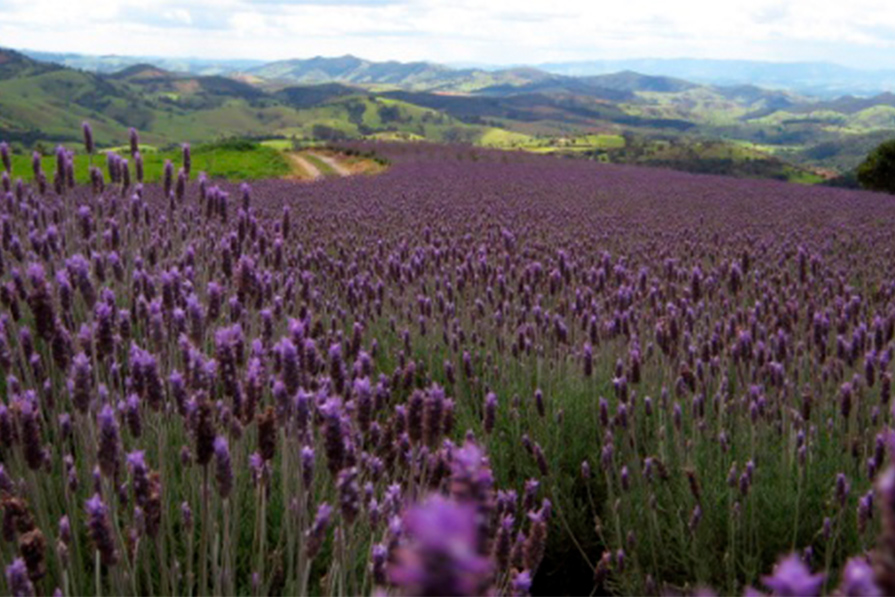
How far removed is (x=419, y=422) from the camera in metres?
2.08

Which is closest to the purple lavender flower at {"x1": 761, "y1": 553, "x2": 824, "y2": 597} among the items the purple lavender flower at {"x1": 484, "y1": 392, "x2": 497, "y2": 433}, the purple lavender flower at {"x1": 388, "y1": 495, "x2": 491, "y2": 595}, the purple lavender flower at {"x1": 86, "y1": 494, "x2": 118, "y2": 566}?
the purple lavender flower at {"x1": 388, "y1": 495, "x2": 491, "y2": 595}

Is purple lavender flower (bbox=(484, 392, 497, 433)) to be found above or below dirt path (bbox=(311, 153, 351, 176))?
above

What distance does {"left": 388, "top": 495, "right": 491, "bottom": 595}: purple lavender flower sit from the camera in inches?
20.2

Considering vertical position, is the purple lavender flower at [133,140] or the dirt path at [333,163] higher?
the purple lavender flower at [133,140]

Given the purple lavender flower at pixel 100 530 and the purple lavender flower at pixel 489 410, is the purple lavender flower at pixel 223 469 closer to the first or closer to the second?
the purple lavender flower at pixel 100 530

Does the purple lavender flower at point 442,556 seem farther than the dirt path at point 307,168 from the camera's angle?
No

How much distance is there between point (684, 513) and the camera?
3236 millimetres

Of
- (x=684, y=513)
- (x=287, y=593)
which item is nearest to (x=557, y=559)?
(x=684, y=513)

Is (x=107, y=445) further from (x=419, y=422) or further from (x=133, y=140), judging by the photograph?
(x=133, y=140)

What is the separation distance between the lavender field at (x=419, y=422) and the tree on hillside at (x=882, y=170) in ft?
68.5

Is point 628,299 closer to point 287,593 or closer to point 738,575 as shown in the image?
point 738,575

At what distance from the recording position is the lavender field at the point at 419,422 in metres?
1.81

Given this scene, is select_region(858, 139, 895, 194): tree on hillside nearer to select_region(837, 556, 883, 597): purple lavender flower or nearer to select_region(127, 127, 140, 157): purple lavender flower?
select_region(127, 127, 140, 157): purple lavender flower

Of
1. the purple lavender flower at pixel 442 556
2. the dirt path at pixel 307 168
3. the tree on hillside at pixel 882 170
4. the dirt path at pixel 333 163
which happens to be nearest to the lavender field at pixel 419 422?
the purple lavender flower at pixel 442 556
